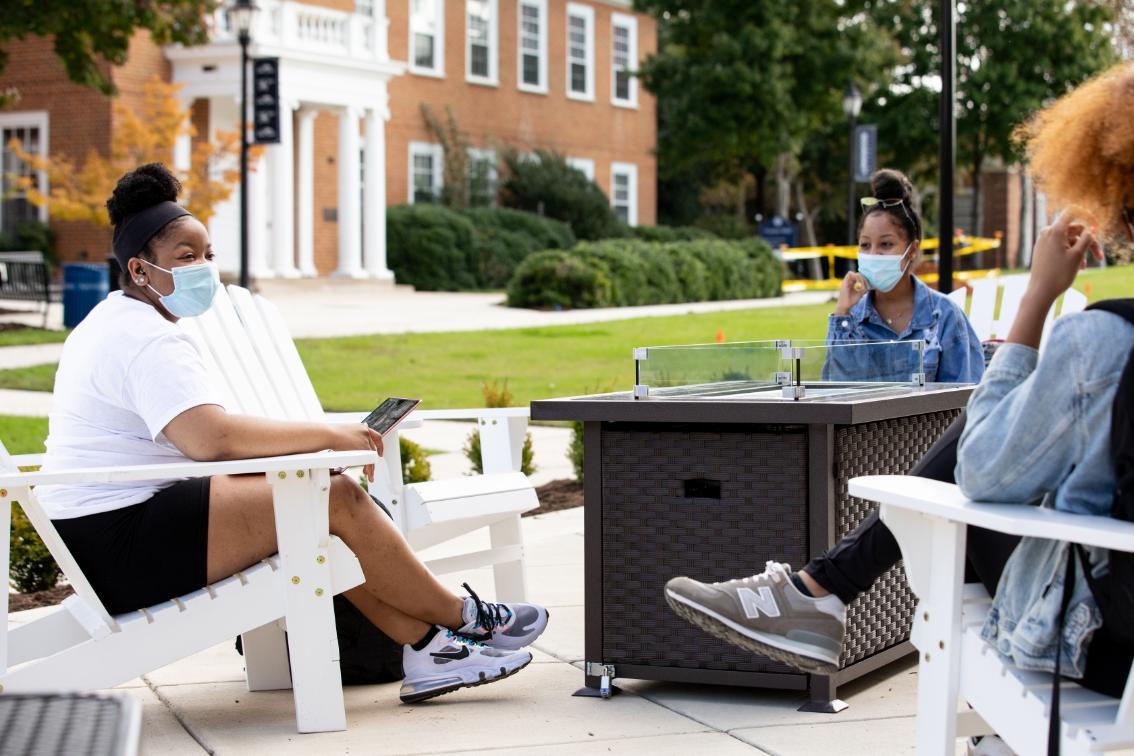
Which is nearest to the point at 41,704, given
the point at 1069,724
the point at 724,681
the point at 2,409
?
the point at 1069,724

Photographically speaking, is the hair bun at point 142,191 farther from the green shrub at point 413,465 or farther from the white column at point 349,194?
the white column at point 349,194

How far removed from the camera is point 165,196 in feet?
13.5

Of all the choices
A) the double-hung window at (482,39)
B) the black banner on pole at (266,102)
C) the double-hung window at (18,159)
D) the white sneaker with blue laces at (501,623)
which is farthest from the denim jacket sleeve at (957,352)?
the double-hung window at (482,39)

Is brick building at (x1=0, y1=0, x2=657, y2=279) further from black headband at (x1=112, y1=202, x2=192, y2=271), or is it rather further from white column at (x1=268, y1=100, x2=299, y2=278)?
black headband at (x1=112, y1=202, x2=192, y2=271)

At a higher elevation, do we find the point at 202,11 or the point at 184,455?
the point at 202,11

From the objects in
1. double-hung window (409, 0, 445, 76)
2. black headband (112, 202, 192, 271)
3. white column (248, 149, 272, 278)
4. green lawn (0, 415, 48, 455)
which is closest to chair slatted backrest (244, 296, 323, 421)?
black headband (112, 202, 192, 271)

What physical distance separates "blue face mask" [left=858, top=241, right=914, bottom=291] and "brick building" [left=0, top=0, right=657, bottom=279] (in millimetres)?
17835

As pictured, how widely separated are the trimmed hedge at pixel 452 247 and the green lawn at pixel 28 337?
12642 millimetres

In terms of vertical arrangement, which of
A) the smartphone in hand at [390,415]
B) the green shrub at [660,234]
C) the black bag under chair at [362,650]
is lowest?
the black bag under chair at [362,650]

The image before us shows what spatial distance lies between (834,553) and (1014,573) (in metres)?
0.60

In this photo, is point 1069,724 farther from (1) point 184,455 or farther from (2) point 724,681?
(1) point 184,455

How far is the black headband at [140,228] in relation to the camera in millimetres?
4082

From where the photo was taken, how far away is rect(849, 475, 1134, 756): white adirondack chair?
100 inches

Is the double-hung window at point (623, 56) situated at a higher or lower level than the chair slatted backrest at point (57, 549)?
higher
